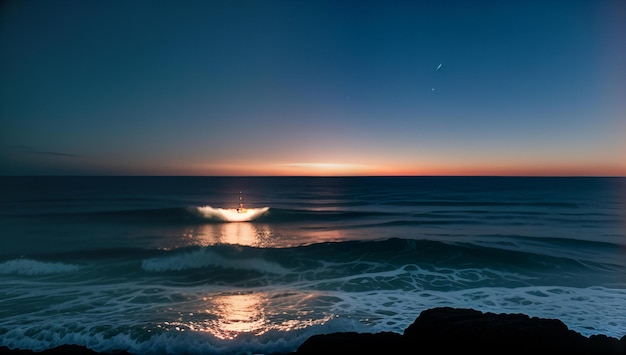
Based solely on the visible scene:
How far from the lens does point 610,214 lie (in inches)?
1369

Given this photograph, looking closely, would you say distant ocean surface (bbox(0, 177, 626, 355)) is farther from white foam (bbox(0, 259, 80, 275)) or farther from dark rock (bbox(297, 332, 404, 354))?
dark rock (bbox(297, 332, 404, 354))

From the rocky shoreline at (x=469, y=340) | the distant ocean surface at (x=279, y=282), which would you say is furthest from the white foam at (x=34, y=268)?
the rocky shoreline at (x=469, y=340)

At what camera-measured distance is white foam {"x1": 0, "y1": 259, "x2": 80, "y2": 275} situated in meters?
14.3

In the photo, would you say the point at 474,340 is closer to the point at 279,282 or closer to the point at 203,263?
the point at 279,282

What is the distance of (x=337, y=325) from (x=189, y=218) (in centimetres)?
2952

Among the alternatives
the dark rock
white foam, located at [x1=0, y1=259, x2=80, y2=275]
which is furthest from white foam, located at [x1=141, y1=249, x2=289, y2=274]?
the dark rock

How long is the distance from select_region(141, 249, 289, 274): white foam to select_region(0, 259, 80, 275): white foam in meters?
3.16

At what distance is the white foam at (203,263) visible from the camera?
15.2m

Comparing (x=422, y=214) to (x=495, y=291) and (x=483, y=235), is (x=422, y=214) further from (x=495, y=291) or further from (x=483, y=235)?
(x=495, y=291)

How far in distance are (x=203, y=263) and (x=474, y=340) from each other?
41.8 ft

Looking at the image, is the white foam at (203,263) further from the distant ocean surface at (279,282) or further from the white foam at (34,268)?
the white foam at (34,268)

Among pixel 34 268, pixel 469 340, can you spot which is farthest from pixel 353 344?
pixel 34 268

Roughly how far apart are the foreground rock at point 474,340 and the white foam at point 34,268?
13477 millimetres

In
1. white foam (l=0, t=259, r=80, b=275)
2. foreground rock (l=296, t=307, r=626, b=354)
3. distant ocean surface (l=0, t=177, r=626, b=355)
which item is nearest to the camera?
foreground rock (l=296, t=307, r=626, b=354)
